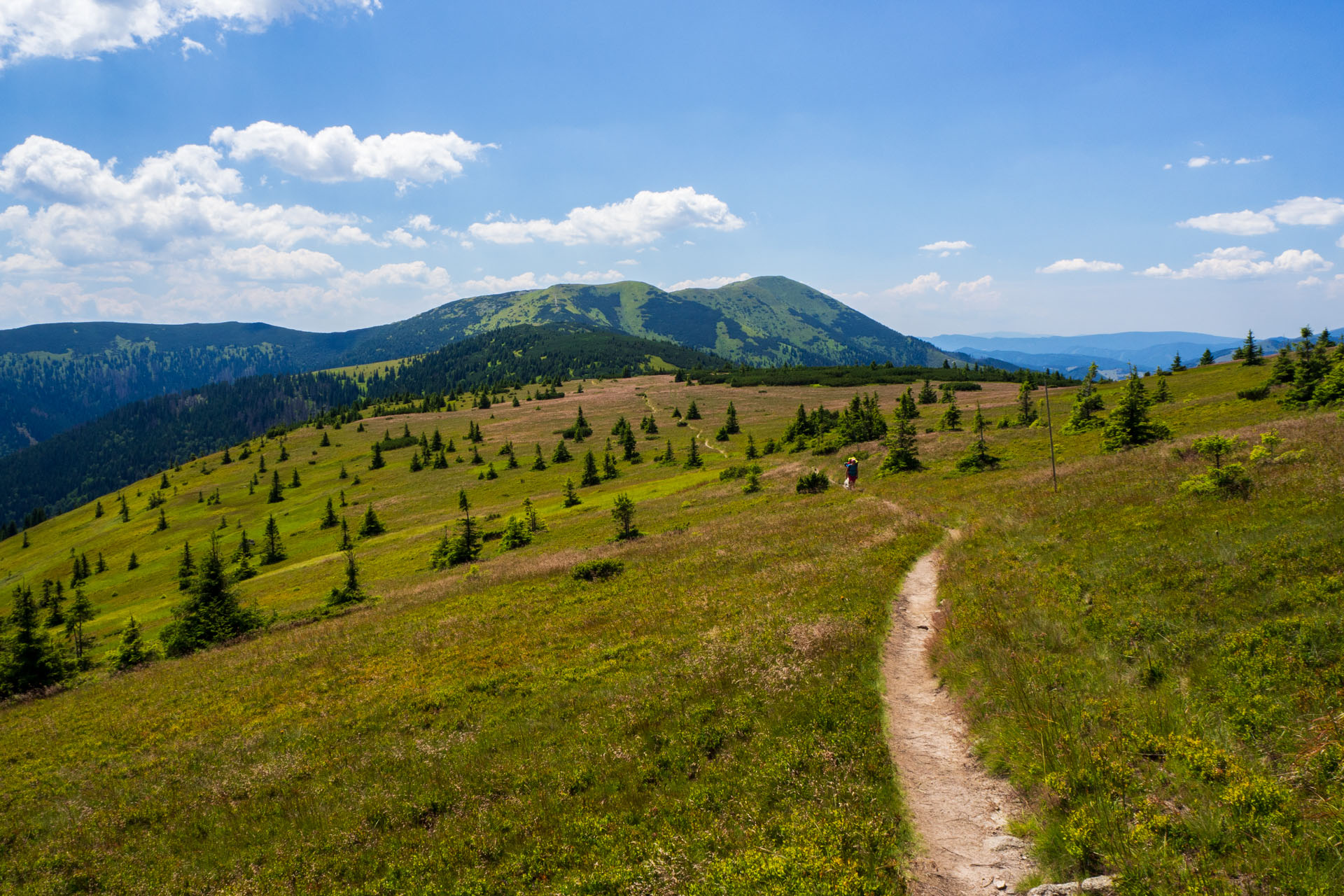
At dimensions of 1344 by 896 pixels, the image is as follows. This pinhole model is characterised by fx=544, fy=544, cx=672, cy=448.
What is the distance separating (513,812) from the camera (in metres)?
10.2

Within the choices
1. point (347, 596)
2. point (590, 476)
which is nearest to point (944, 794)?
point (347, 596)

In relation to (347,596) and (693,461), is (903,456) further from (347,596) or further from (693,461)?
(347,596)

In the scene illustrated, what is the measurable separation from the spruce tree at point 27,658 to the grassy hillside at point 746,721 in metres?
2.71

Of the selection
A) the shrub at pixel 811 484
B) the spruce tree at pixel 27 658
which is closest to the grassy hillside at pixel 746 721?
the spruce tree at pixel 27 658

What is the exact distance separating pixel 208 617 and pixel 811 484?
135 feet

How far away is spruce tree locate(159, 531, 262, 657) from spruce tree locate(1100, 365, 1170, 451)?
56.0 meters

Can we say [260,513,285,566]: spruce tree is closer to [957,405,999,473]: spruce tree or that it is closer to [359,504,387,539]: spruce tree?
[359,504,387,539]: spruce tree

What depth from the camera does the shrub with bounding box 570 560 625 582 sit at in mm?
28016

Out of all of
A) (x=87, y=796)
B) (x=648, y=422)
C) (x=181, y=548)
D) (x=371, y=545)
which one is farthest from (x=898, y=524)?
(x=181, y=548)

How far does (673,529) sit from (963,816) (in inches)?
1160

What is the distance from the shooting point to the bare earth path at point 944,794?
7641 mm

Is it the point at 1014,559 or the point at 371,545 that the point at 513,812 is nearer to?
the point at 1014,559

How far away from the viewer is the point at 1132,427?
36.4m

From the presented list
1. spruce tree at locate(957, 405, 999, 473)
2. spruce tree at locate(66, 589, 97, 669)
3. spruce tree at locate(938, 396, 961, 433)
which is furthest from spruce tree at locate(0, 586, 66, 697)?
spruce tree at locate(938, 396, 961, 433)
